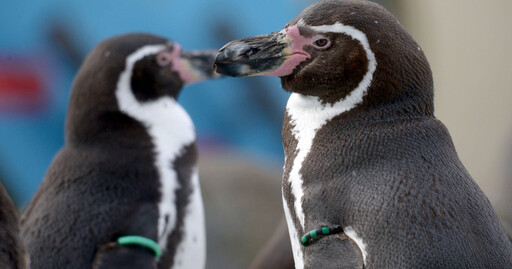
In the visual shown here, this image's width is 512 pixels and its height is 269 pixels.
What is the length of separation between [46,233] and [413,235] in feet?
4.06

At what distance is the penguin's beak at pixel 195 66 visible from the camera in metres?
3.01

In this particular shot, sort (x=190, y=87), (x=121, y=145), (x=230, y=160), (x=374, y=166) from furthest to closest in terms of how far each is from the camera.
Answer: (x=190, y=87) → (x=230, y=160) → (x=121, y=145) → (x=374, y=166)

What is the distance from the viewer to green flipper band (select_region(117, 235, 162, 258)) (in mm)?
2424

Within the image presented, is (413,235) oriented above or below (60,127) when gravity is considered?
above

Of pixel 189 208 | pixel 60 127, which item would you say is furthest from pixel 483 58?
pixel 189 208

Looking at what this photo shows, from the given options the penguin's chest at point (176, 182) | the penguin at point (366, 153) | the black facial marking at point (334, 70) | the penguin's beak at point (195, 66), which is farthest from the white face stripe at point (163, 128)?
the black facial marking at point (334, 70)

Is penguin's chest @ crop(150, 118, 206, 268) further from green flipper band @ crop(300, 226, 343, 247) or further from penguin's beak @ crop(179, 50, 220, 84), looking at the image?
green flipper band @ crop(300, 226, 343, 247)

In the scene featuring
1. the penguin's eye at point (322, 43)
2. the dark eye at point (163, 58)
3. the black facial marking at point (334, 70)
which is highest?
the penguin's eye at point (322, 43)

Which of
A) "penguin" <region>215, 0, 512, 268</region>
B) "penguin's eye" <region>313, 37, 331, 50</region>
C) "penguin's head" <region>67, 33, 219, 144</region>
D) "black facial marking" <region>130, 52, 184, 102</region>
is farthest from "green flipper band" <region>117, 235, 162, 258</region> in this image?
"penguin's eye" <region>313, 37, 331, 50</region>

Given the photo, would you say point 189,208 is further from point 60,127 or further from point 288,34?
point 60,127

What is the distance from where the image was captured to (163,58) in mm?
2936

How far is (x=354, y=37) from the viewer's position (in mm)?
1820

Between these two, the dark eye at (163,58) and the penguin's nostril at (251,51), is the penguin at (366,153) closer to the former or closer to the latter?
the penguin's nostril at (251,51)

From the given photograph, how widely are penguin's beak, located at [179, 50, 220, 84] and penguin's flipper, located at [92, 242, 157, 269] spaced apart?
823mm
